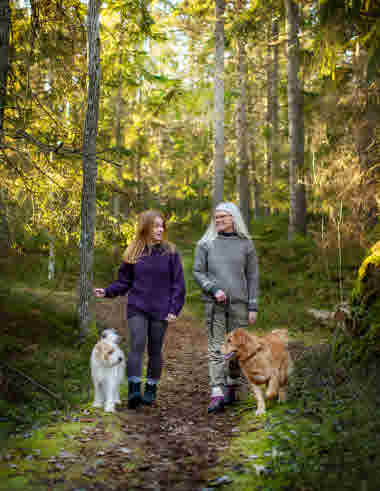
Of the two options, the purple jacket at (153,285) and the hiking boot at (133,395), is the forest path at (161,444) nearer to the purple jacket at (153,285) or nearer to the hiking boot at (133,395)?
the hiking boot at (133,395)

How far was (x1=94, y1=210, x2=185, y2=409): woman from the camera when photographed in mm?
5176

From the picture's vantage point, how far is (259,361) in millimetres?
4648

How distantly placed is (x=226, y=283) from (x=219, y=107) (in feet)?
32.5

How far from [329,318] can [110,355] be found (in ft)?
21.6

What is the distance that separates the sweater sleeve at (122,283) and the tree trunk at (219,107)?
8.62 metres

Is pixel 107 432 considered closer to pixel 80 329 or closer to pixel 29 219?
pixel 29 219

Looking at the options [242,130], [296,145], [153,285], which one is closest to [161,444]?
[153,285]

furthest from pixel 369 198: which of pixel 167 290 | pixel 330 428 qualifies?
pixel 330 428

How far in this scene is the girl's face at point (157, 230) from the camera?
5.36 meters

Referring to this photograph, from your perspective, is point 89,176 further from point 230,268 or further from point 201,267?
point 230,268

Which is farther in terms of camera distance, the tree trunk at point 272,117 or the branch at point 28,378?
the tree trunk at point 272,117

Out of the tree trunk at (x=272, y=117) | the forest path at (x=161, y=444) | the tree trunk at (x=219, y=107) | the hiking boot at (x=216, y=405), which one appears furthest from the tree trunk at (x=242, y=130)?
the hiking boot at (x=216, y=405)

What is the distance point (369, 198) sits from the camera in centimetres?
838

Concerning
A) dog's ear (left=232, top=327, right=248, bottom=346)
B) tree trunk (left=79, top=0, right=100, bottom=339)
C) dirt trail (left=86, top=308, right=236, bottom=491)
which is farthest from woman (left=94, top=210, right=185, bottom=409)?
tree trunk (left=79, top=0, right=100, bottom=339)
